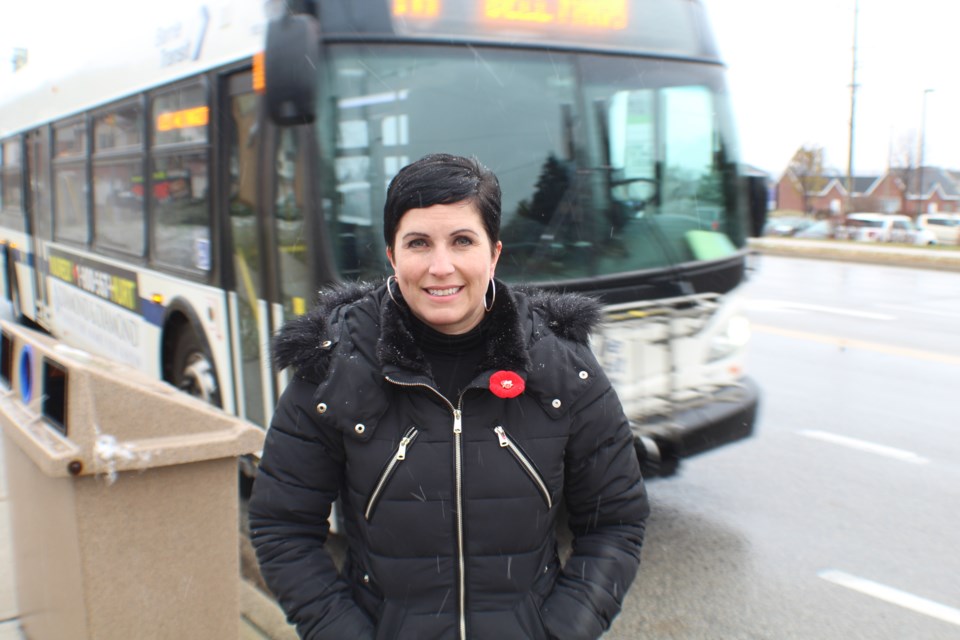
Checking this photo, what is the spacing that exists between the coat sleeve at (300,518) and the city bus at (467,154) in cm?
243

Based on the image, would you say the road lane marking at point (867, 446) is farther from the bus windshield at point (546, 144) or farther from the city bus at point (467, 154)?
the bus windshield at point (546, 144)

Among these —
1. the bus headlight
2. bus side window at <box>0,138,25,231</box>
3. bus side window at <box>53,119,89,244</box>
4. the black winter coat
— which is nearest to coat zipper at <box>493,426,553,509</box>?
the black winter coat

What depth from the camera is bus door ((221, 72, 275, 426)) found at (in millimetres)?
5004

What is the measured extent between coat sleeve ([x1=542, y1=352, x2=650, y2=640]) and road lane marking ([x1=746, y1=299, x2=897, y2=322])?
12509 millimetres

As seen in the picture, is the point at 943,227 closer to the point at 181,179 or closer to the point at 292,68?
the point at 181,179

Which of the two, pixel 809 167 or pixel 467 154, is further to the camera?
pixel 809 167

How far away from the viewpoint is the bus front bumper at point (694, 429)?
475 cm

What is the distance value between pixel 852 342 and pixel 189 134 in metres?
8.69

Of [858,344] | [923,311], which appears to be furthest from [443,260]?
[923,311]

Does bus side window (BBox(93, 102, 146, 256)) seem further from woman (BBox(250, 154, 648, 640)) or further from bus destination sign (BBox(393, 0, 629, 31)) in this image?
woman (BBox(250, 154, 648, 640))

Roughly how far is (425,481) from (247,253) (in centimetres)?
351

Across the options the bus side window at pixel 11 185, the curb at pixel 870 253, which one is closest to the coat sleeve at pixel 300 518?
the bus side window at pixel 11 185

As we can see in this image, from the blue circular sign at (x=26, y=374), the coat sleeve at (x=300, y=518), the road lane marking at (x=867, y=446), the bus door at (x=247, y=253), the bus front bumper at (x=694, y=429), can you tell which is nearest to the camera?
the coat sleeve at (x=300, y=518)

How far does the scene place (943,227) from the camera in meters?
42.7
